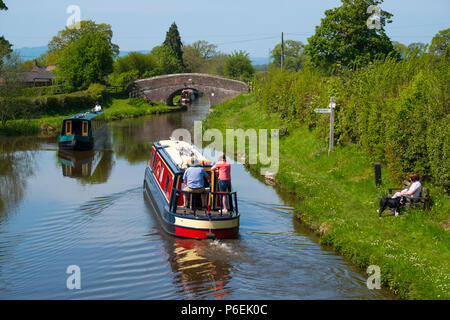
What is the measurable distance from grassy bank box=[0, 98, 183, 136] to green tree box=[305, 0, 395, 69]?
1912cm

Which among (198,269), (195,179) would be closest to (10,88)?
(195,179)

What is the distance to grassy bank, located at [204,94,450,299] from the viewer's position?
9484 mm

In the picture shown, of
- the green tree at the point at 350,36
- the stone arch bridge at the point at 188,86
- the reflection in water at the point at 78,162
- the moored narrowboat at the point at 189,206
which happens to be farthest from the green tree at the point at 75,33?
the moored narrowboat at the point at 189,206

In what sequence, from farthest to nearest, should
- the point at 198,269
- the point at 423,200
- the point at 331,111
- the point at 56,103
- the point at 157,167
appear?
the point at 56,103 < the point at 331,111 < the point at 157,167 < the point at 423,200 < the point at 198,269

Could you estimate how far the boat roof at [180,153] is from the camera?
45.2 feet

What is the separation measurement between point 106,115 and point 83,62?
11467 millimetres

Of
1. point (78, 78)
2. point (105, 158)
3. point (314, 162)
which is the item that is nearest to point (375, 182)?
point (314, 162)

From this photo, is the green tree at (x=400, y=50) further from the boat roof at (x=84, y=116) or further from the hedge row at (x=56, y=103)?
the hedge row at (x=56, y=103)

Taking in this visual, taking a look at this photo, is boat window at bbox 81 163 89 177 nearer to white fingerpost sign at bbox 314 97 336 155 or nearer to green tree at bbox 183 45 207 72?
white fingerpost sign at bbox 314 97 336 155

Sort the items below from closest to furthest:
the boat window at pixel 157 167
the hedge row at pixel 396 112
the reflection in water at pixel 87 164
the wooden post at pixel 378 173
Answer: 1. the hedge row at pixel 396 112
2. the wooden post at pixel 378 173
3. the boat window at pixel 157 167
4. the reflection in water at pixel 87 164

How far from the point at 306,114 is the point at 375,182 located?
31.9 feet

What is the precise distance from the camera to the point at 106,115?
43094 mm

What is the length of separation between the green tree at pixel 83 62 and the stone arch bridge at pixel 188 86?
171 inches

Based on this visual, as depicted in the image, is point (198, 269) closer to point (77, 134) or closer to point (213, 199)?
point (213, 199)
